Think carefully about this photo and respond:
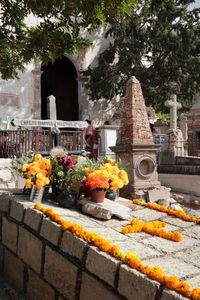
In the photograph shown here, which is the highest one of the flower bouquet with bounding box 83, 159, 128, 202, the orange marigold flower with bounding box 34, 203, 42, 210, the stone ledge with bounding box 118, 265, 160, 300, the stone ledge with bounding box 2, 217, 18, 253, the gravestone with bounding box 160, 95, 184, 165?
the gravestone with bounding box 160, 95, 184, 165

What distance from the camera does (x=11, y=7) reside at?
536 centimetres

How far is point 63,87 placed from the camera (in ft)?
66.7

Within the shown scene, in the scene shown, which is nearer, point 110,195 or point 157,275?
point 157,275

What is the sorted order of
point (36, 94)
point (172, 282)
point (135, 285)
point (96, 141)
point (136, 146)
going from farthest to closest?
point (36, 94), point (96, 141), point (136, 146), point (135, 285), point (172, 282)

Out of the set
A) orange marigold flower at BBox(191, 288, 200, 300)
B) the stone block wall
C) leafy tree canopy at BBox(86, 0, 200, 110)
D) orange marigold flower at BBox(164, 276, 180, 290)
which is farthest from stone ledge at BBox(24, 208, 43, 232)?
leafy tree canopy at BBox(86, 0, 200, 110)

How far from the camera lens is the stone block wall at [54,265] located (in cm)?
196

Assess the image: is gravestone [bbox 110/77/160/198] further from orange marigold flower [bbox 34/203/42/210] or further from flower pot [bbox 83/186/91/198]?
orange marigold flower [bbox 34/203/42/210]

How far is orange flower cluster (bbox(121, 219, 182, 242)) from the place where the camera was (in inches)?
108

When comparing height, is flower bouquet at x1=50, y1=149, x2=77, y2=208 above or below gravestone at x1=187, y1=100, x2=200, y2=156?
below

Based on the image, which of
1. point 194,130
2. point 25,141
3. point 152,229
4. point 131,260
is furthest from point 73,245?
point 194,130

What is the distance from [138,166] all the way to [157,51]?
12004mm

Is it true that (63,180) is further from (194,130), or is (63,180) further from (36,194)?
(194,130)

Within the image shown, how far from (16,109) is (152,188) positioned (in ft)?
32.7

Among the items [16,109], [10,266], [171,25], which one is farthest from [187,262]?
[171,25]
